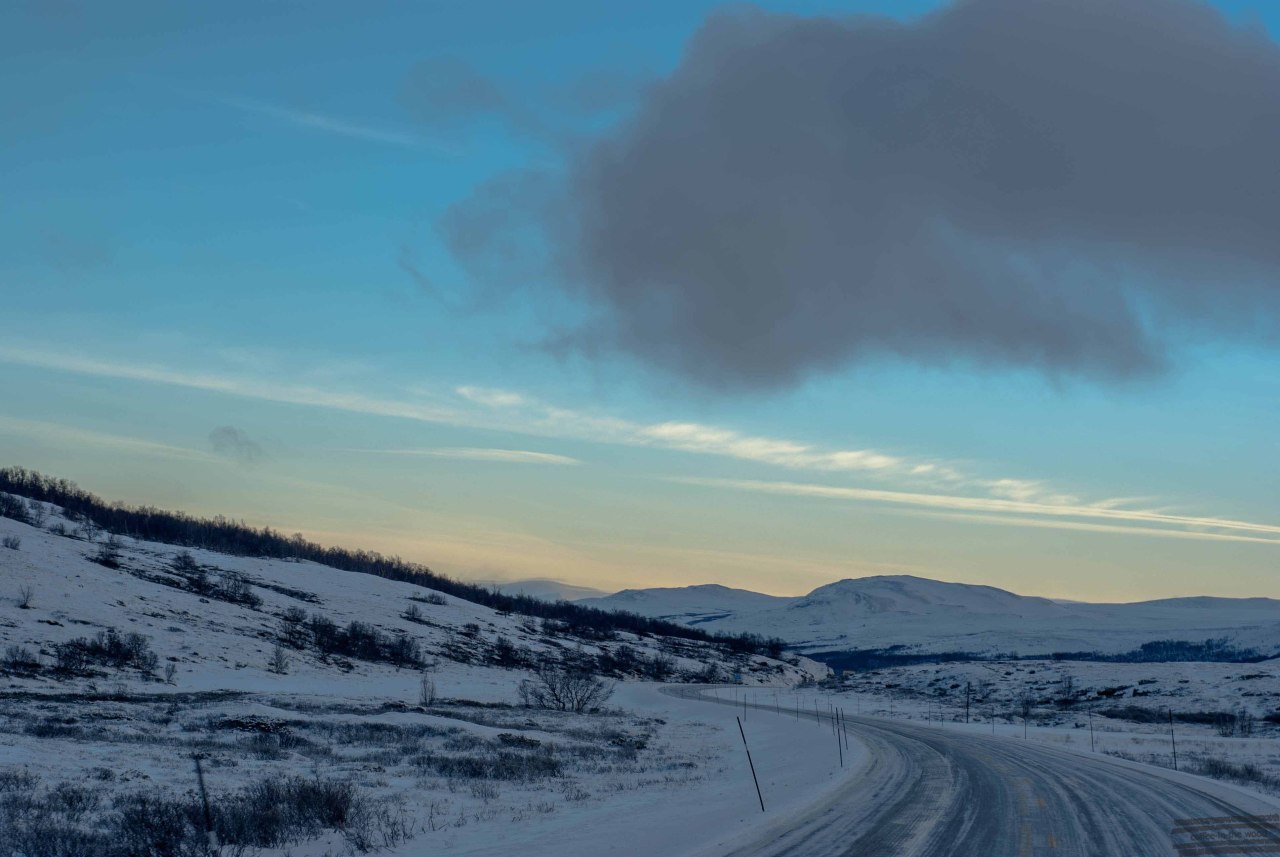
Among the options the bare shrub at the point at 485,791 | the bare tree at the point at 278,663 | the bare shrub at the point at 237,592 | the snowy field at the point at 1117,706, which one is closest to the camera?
the bare shrub at the point at 485,791

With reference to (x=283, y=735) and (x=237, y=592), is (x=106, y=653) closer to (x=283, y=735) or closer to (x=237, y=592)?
(x=283, y=735)

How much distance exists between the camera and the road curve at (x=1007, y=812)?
15.0m

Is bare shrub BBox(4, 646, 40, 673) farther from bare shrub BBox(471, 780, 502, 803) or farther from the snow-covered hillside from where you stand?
bare shrub BBox(471, 780, 502, 803)

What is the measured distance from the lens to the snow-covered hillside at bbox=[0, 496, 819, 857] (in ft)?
53.8

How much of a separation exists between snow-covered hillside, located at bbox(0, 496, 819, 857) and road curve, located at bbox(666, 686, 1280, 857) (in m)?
2.17

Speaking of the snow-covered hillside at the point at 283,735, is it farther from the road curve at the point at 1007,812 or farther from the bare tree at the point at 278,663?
the road curve at the point at 1007,812

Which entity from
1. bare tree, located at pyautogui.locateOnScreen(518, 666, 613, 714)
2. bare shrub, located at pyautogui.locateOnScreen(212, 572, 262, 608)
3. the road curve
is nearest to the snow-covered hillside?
bare shrub, located at pyautogui.locateOnScreen(212, 572, 262, 608)

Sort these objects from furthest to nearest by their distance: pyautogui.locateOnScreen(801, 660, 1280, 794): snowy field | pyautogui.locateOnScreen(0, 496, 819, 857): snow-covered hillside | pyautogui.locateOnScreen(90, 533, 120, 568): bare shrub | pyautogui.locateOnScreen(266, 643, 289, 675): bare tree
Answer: pyautogui.locateOnScreen(90, 533, 120, 568): bare shrub < pyautogui.locateOnScreen(266, 643, 289, 675): bare tree < pyautogui.locateOnScreen(801, 660, 1280, 794): snowy field < pyautogui.locateOnScreen(0, 496, 819, 857): snow-covered hillside

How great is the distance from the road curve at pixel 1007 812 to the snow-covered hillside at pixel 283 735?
2169mm

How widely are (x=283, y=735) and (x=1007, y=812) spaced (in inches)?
902

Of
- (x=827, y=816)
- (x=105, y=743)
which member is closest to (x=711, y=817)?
(x=827, y=816)

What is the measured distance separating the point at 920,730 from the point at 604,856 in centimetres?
3728

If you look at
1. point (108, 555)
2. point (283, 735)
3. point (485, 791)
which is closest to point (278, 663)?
point (108, 555)

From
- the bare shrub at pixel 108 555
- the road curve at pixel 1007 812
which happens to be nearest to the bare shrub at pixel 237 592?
the bare shrub at pixel 108 555
